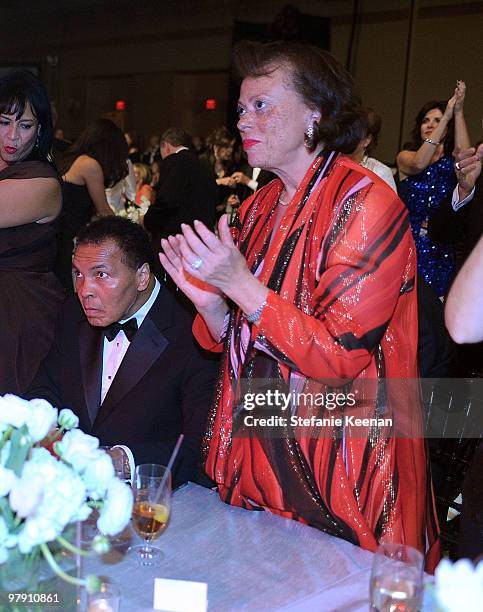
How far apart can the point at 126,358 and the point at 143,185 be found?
240 inches

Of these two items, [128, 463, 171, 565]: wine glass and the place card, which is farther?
[128, 463, 171, 565]: wine glass

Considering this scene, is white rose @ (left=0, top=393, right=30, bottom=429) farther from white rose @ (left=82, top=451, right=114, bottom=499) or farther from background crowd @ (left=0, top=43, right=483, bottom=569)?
background crowd @ (left=0, top=43, right=483, bottom=569)

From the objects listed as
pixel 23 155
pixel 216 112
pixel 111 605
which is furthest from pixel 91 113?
pixel 111 605

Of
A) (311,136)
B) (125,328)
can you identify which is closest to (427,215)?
Answer: (125,328)

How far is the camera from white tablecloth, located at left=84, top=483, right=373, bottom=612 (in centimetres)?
130

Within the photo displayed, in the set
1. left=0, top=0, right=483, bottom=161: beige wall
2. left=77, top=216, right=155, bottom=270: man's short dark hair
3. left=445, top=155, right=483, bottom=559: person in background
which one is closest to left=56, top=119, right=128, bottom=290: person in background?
left=77, top=216, right=155, bottom=270: man's short dark hair

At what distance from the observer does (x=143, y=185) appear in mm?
8055

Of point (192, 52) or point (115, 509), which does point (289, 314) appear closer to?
point (115, 509)

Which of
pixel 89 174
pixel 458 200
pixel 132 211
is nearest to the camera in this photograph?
pixel 458 200

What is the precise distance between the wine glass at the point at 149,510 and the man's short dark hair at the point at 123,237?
0.94 metres

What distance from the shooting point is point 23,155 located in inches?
111

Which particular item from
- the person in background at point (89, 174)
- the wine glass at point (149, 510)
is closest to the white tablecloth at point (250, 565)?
the wine glass at point (149, 510)

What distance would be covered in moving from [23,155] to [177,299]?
33.0 inches

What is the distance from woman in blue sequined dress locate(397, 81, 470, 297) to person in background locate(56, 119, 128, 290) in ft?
4.85
